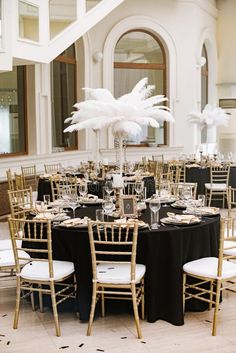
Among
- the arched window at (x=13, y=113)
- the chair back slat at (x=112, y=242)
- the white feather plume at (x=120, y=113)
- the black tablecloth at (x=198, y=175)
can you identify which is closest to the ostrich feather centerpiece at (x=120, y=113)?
the white feather plume at (x=120, y=113)

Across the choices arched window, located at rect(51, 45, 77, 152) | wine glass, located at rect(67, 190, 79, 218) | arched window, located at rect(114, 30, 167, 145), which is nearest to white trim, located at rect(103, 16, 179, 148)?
arched window, located at rect(114, 30, 167, 145)

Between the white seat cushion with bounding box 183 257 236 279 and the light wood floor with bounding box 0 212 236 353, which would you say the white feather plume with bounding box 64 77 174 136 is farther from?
the light wood floor with bounding box 0 212 236 353

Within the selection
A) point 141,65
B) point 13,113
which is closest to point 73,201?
point 13,113

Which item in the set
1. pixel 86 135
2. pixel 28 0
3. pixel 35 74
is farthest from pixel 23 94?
pixel 28 0

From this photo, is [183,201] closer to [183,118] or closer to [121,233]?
[121,233]

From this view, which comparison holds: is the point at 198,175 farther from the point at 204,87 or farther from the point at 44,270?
the point at 204,87

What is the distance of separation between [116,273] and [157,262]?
0.40 m

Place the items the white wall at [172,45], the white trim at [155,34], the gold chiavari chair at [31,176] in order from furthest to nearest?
the white trim at [155,34] → the white wall at [172,45] → the gold chiavari chair at [31,176]

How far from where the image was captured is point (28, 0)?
25.5 feet

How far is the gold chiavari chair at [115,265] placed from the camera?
414 cm

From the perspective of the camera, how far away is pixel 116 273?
167 inches

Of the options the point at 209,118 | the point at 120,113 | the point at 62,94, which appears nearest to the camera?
the point at 120,113

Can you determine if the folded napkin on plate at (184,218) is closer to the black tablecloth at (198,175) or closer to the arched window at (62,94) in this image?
the black tablecloth at (198,175)

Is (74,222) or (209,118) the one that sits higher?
(209,118)
